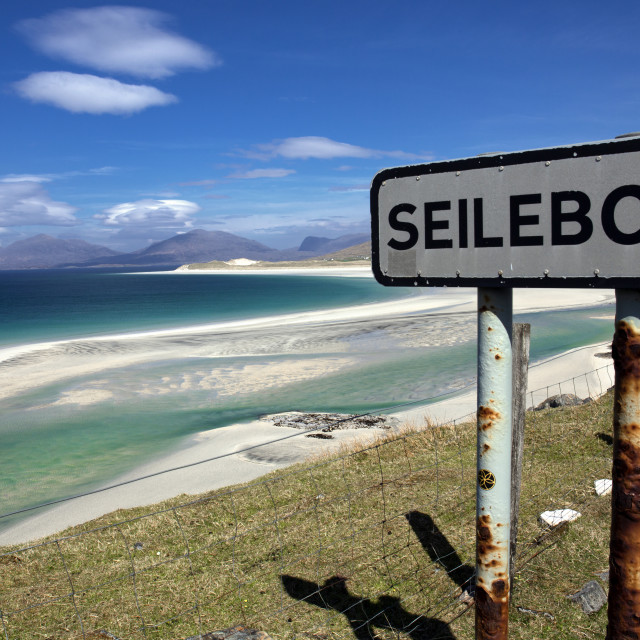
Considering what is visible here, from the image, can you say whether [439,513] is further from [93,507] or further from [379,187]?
[93,507]

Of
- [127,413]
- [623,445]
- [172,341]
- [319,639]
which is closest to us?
[623,445]

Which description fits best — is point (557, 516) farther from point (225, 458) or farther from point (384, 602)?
point (225, 458)

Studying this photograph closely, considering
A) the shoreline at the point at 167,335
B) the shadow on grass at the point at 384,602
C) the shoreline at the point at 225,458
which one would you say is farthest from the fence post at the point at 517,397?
the shoreline at the point at 167,335

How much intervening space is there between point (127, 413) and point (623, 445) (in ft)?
62.4

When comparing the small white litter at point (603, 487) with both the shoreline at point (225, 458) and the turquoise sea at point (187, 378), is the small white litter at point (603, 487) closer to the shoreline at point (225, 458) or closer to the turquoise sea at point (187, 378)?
the shoreline at point (225, 458)

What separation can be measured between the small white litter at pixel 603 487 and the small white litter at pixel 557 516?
64 centimetres

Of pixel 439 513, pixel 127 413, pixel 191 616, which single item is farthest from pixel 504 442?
pixel 127 413

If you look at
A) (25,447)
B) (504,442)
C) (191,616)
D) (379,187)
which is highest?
(379,187)

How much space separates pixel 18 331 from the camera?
4762cm

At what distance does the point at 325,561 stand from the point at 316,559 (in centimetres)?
12

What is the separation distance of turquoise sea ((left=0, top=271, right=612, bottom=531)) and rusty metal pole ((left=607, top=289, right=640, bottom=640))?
1151 cm

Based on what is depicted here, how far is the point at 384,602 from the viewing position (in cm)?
468

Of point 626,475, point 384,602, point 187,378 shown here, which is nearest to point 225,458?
point 384,602

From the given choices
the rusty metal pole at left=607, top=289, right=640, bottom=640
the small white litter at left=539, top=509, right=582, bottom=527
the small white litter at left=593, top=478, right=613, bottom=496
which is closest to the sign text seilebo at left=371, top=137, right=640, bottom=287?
the rusty metal pole at left=607, top=289, right=640, bottom=640
